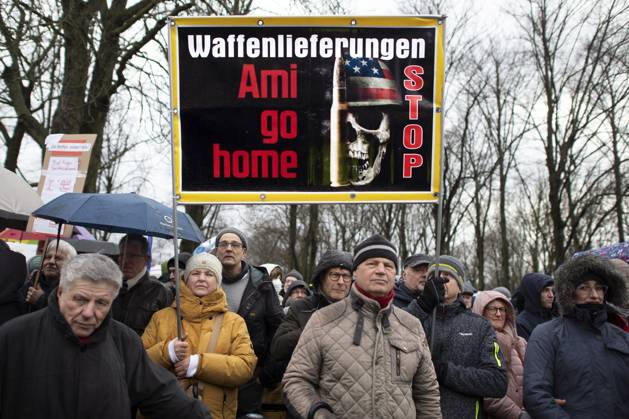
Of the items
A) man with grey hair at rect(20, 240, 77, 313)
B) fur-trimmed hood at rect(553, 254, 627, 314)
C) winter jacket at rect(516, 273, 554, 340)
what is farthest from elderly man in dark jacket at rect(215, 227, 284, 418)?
winter jacket at rect(516, 273, 554, 340)

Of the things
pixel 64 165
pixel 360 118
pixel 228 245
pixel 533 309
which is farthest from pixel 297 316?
pixel 64 165

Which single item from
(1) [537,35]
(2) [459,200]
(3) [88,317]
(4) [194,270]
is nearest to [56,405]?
(3) [88,317]

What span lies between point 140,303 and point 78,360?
2.14m

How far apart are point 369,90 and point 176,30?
4.28ft

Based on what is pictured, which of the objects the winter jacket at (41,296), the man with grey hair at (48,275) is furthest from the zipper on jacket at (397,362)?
the man with grey hair at (48,275)

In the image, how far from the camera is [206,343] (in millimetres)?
5172

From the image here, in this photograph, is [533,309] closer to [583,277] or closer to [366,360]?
[583,277]

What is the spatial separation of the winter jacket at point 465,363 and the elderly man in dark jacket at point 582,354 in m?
0.24

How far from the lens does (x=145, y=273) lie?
596 cm

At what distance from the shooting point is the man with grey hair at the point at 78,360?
3488 mm

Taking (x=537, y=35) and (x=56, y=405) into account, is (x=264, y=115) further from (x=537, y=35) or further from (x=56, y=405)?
(x=537, y=35)

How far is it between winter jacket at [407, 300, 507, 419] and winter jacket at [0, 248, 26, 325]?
9.34ft

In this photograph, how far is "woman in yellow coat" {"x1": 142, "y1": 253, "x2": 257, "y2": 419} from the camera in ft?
16.3

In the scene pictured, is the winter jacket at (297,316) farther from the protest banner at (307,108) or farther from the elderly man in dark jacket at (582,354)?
the elderly man in dark jacket at (582,354)
